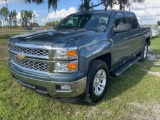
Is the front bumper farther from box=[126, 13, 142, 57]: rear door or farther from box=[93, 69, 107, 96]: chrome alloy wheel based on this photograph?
box=[126, 13, 142, 57]: rear door

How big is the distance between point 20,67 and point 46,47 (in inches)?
33.5

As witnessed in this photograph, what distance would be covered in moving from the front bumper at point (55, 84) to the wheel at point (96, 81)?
231mm

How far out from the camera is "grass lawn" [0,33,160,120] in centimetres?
345

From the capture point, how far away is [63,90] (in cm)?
323

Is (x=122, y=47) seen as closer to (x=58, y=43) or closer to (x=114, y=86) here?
(x=114, y=86)

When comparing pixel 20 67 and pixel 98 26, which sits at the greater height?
pixel 98 26

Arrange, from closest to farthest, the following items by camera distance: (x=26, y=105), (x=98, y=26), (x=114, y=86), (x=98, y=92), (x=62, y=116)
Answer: (x=62, y=116)
(x=26, y=105)
(x=98, y=92)
(x=98, y=26)
(x=114, y=86)

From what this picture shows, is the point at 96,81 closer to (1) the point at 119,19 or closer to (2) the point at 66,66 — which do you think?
(2) the point at 66,66

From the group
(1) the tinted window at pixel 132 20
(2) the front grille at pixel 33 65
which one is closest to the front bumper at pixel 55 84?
(2) the front grille at pixel 33 65

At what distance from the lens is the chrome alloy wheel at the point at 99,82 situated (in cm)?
387

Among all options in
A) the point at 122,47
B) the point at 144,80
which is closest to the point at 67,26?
the point at 122,47

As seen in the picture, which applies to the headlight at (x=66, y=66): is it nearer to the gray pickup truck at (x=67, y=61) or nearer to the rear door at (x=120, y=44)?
the gray pickup truck at (x=67, y=61)

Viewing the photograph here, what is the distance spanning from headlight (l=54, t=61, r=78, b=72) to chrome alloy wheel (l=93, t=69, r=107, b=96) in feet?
2.63

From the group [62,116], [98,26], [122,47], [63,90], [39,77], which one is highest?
[98,26]
